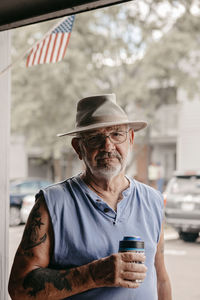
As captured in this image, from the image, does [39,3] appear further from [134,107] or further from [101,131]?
[134,107]

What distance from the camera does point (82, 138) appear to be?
203 cm

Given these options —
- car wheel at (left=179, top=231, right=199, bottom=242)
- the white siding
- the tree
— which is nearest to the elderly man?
car wheel at (left=179, top=231, right=199, bottom=242)

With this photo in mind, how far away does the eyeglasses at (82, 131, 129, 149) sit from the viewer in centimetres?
198

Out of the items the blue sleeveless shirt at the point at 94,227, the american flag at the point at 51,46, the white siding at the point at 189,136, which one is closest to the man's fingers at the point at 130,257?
the blue sleeveless shirt at the point at 94,227

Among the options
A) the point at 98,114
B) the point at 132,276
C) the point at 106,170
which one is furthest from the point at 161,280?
the point at 98,114

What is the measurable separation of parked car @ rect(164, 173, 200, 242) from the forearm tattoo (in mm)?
7365

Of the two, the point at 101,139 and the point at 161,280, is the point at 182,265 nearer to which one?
the point at 161,280

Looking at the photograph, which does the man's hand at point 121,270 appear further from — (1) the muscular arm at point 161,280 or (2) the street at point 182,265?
(2) the street at point 182,265

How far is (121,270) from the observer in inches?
65.7

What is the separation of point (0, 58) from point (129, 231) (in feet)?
4.50

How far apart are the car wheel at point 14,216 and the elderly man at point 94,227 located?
9.25 metres

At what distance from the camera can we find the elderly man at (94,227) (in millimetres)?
1729

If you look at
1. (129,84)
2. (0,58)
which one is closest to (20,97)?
(129,84)

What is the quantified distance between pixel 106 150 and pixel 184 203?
734 centimetres
